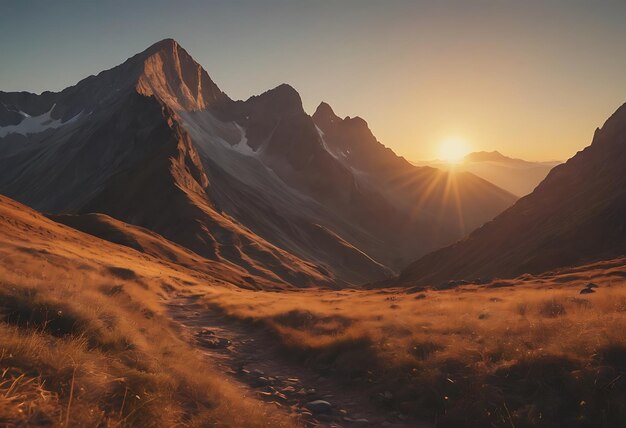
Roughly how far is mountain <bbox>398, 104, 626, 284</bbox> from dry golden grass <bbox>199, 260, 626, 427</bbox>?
155 feet

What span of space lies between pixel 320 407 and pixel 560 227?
70.3 meters

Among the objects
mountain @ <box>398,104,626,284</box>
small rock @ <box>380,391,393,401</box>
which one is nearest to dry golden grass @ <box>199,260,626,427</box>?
small rock @ <box>380,391,393,401</box>

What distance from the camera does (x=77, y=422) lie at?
5.25 m

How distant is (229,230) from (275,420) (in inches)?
4084

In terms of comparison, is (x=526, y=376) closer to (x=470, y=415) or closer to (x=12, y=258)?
(x=470, y=415)

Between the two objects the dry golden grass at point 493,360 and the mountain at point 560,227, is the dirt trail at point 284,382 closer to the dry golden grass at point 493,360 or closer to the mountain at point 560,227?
the dry golden grass at point 493,360

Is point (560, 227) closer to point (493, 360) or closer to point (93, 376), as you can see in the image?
point (493, 360)

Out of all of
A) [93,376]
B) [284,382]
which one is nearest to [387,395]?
[284,382]

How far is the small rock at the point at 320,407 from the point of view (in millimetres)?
9891

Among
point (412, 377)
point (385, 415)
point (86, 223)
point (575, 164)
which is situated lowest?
point (86, 223)

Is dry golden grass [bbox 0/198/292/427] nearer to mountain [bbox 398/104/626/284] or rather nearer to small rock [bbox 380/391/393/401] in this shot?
small rock [bbox 380/391/393/401]

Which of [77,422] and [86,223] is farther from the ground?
[77,422]

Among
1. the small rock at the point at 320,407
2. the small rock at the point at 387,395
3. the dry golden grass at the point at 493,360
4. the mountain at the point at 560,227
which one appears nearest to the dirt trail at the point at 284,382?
the small rock at the point at 320,407

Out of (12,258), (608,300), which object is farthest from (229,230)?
(608,300)
